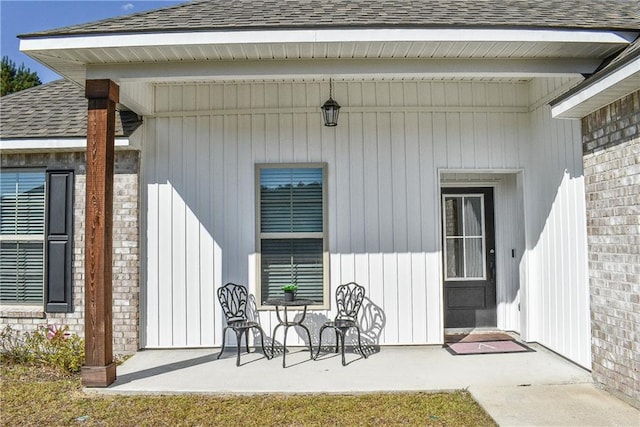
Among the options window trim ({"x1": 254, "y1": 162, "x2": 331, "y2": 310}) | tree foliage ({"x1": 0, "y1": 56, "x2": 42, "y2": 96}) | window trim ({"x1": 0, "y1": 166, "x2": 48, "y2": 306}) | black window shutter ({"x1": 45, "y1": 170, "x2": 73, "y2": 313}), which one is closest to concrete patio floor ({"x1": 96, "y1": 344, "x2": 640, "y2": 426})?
window trim ({"x1": 254, "y1": 162, "x2": 331, "y2": 310})

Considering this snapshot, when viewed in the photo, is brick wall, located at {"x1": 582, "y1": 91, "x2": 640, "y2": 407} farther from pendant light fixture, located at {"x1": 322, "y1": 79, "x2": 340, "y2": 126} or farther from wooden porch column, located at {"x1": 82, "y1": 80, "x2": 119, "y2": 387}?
wooden porch column, located at {"x1": 82, "y1": 80, "x2": 119, "y2": 387}

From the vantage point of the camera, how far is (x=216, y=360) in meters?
5.14

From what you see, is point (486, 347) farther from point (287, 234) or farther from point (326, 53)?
point (326, 53)

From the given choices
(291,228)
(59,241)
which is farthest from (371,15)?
(59,241)

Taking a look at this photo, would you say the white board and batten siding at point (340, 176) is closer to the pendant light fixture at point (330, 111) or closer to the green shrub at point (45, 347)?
the pendant light fixture at point (330, 111)

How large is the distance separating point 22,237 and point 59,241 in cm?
56

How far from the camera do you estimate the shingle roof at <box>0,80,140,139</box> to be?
5.46 metres

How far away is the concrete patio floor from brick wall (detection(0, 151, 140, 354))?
0.48 metres

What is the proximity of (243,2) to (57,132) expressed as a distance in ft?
8.61

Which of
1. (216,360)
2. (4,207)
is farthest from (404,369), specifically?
(4,207)

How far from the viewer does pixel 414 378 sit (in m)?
4.47

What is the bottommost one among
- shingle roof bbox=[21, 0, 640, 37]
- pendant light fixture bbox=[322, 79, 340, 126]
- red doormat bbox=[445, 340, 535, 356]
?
red doormat bbox=[445, 340, 535, 356]

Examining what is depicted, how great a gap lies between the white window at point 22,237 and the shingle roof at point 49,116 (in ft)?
1.80

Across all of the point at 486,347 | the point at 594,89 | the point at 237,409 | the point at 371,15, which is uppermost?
the point at 371,15
